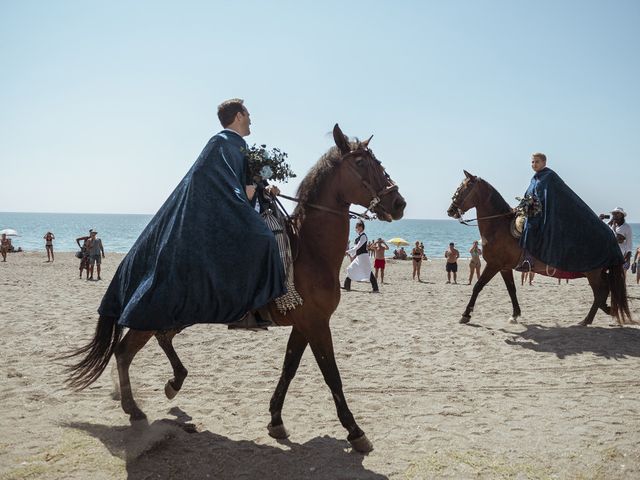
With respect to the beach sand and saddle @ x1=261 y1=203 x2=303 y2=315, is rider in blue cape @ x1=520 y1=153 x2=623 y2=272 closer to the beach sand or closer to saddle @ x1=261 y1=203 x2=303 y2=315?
the beach sand

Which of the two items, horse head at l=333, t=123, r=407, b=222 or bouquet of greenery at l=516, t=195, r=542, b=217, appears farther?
bouquet of greenery at l=516, t=195, r=542, b=217

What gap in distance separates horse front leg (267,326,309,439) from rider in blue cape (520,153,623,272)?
20.7ft

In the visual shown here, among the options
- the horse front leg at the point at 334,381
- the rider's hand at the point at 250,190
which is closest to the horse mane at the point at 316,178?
the rider's hand at the point at 250,190

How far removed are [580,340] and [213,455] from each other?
22.4 feet

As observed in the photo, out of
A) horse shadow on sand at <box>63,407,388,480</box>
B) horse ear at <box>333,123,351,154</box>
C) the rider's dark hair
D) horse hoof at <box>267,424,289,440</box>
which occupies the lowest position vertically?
horse shadow on sand at <box>63,407,388,480</box>

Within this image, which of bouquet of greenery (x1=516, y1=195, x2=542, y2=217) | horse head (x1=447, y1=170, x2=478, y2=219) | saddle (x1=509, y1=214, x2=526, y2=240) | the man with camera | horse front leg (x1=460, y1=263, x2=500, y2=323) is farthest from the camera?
the man with camera

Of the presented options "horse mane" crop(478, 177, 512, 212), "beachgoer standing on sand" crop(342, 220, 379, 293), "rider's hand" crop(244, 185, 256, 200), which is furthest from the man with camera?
"rider's hand" crop(244, 185, 256, 200)

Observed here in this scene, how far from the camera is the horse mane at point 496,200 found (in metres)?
10.2

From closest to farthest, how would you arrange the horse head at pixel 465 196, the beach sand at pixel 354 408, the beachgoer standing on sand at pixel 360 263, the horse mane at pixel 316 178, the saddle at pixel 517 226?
the beach sand at pixel 354 408 < the horse mane at pixel 316 178 < the saddle at pixel 517 226 < the horse head at pixel 465 196 < the beachgoer standing on sand at pixel 360 263

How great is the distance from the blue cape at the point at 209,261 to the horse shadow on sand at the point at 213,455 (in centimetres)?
111

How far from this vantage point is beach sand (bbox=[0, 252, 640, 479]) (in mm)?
4145

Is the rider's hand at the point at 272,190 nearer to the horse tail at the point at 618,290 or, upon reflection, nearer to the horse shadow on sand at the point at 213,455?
the horse shadow on sand at the point at 213,455

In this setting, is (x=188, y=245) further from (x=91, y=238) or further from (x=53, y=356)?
(x=91, y=238)

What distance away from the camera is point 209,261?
13.4 ft
